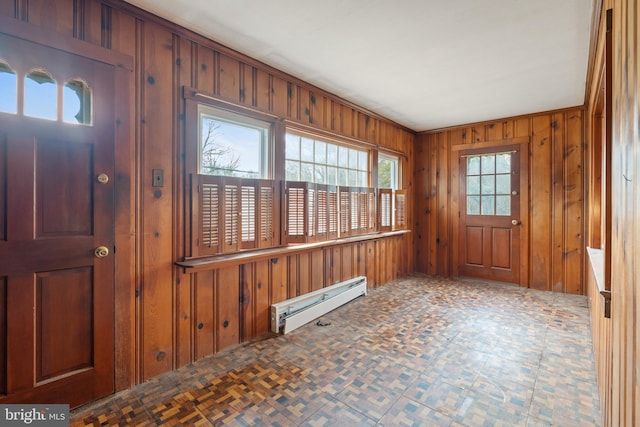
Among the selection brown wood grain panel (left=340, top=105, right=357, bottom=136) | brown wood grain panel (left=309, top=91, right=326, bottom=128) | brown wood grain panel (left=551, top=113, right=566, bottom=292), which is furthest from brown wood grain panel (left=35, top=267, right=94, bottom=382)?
brown wood grain panel (left=551, top=113, right=566, bottom=292)

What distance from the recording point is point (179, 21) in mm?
2008

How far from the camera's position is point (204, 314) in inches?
88.0

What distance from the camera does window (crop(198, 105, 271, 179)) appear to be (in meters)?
2.31

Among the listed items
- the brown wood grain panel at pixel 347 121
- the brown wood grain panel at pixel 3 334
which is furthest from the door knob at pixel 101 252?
the brown wood grain panel at pixel 347 121

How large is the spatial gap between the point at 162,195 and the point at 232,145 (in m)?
0.74

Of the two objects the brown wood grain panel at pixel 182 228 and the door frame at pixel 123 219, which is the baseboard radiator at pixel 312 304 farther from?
the door frame at pixel 123 219

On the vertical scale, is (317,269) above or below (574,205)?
below

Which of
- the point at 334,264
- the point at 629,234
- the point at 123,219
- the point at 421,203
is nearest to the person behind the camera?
the point at 629,234

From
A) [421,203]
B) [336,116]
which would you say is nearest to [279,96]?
[336,116]

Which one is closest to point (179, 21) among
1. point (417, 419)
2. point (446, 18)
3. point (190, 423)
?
point (446, 18)

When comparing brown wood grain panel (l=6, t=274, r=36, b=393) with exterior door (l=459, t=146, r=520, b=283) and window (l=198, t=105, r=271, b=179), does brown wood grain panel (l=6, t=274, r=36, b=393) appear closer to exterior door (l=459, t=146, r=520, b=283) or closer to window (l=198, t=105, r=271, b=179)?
window (l=198, t=105, r=271, b=179)

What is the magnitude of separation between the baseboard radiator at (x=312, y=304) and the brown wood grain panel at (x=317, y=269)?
2.7 inches

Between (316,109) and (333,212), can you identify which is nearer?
(316,109)

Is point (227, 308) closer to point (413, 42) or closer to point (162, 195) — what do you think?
point (162, 195)
